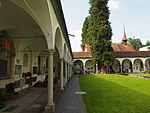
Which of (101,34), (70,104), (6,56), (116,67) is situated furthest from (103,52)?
(6,56)

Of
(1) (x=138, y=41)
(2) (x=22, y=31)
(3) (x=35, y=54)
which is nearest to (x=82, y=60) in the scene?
(3) (x=35, y=54)

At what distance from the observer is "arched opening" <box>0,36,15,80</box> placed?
7.22 m

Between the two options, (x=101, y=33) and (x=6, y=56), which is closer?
(x=6, y=56)

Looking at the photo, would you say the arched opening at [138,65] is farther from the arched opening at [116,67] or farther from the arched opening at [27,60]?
the arched opening at [27,60]

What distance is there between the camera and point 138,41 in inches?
3642

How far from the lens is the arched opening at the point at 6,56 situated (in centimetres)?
722

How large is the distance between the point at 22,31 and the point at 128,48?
52.8m

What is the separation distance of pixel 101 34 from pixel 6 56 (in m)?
28.3

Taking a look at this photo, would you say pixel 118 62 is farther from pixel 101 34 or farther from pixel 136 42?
pixel 136 42

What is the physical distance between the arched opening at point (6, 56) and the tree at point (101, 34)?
2632cm

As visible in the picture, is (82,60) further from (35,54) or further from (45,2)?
(45,2)

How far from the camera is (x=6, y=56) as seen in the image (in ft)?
25.3

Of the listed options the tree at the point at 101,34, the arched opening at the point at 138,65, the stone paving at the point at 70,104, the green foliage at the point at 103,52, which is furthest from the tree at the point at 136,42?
the stone paving at the point at 70,104

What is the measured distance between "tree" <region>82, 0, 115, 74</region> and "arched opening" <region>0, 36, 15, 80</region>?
26.3m
